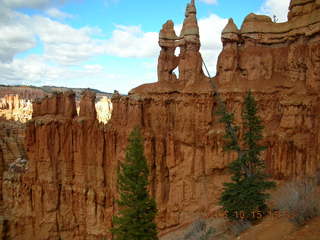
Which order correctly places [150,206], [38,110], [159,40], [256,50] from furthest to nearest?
[38,110], [159,40], [256,50], [150,206]

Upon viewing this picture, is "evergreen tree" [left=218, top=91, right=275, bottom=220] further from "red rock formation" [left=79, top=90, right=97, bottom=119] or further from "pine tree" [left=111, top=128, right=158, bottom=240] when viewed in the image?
"red rock formation" [left=79, top=90, right=97, bottom=119]

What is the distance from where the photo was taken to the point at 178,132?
1128 inches

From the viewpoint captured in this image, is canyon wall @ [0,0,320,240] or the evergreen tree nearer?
the evergreen tree

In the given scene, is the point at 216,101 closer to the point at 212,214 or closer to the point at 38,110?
the point at 212,214

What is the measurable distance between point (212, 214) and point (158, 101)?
10.7m

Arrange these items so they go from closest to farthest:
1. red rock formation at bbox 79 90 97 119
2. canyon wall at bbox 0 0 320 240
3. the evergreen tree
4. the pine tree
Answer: the pine tree
the evergreen tree
canyon wall at bbox 0 0 320 240
red rock formation at bbox 79 90 97 119

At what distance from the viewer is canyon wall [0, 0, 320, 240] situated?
25031 millimetres

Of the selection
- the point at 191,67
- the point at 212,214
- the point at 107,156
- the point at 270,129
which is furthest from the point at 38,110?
the point at 270,129

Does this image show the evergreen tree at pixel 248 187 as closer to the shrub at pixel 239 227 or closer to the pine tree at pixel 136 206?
the shrub at pixel 239 227

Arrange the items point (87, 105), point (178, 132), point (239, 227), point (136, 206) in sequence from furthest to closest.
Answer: point (87, 105) → point (178, 132) → point (239, 227) → point (136, 206)

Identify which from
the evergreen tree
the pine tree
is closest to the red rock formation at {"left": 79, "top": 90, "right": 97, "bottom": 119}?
the pine tree

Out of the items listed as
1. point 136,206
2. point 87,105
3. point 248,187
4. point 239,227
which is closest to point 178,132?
point 87,105

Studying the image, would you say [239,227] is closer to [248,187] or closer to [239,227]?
[239,227]

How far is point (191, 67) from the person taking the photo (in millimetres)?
29062
